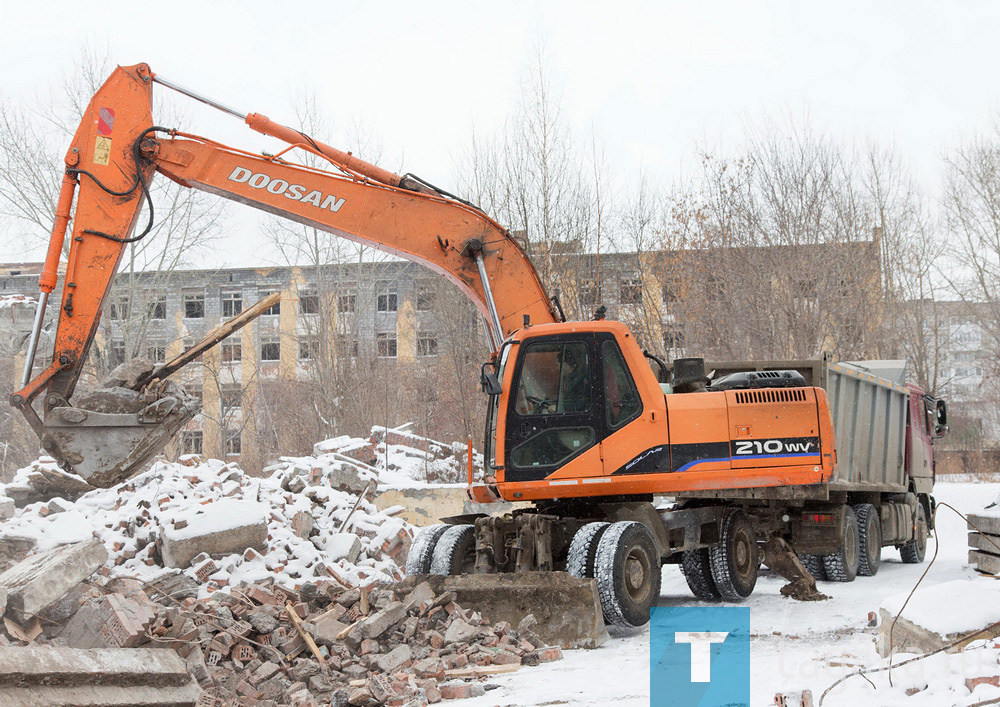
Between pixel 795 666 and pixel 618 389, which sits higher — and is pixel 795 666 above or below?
below

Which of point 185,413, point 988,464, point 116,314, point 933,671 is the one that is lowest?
point 988,464

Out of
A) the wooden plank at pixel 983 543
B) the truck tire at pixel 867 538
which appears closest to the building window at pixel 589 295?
the truck tire at pixel 867 538

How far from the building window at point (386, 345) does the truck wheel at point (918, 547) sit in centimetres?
2037

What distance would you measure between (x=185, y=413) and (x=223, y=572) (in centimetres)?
360

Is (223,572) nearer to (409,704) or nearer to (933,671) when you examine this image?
(409,704)

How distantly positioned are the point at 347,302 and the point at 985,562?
22556 millimetres

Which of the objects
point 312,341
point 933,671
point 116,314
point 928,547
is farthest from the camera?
point 312,341

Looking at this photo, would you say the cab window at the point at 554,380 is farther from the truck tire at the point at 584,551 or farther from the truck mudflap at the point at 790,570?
the truck mudflap at the point at 790,570

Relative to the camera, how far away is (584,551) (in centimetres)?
853

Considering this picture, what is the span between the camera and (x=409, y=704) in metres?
6.20

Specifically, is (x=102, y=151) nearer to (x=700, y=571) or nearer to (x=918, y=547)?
(x=700, y=571)

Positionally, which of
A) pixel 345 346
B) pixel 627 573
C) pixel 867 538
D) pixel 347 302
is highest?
pixel 347 302

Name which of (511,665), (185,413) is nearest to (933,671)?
(511,665)

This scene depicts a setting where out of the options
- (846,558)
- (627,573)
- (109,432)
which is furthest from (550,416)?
(846,558)
